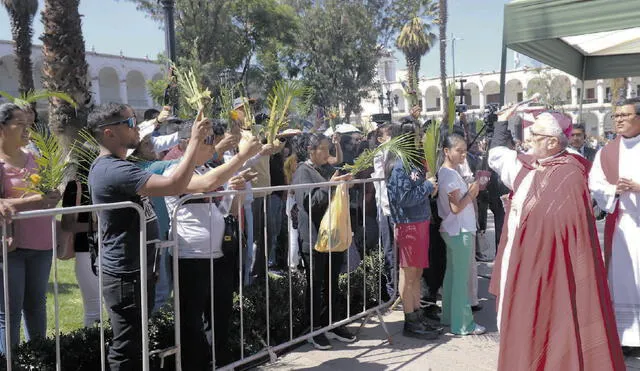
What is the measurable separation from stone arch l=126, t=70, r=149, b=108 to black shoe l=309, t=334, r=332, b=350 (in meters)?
52.1

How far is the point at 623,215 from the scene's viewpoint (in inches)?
178

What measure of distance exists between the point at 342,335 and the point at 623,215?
2555mm

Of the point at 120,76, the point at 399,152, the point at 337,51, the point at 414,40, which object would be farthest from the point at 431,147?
the point at 120,76

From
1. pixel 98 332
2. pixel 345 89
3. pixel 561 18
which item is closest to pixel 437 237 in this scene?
pixel 561 18

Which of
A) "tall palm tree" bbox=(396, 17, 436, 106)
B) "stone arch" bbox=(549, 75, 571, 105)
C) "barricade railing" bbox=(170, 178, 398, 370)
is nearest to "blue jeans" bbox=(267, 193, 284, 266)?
"barricade railing" bbox=(170, 178, 398, 370)

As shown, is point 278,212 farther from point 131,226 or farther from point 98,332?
point 131,226

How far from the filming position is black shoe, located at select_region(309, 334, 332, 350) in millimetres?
4551

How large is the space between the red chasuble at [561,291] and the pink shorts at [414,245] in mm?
1089

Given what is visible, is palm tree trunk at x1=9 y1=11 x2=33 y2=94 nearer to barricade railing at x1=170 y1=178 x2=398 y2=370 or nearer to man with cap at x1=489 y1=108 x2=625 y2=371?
barricade railing at x1=170 y1=178 x2=398 y2=370

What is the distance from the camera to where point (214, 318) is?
3775 mm

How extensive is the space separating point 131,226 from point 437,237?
3234 mm

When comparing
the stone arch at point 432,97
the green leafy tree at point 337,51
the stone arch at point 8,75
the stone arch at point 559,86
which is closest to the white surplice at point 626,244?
the green leafy tree at point 337,51

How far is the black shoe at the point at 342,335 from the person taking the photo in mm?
4707

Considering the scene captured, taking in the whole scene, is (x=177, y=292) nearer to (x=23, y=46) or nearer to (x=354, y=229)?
(x=354, y=229)
